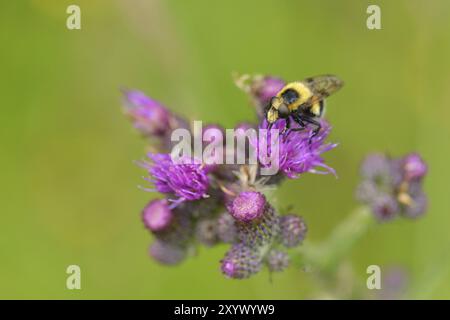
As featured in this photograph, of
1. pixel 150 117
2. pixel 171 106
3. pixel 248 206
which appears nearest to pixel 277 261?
pixel 248 206

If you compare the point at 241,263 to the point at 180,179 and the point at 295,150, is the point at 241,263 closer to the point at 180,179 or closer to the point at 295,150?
the point at 180,179

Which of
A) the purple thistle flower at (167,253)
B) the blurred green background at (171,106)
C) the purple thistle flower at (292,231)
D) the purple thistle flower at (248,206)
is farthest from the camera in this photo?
the blurred green background at (171,106)

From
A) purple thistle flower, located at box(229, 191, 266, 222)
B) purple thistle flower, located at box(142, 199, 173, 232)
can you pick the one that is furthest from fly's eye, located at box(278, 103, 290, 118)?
purple thistle flower, located at box(142, 199, 173, 232)

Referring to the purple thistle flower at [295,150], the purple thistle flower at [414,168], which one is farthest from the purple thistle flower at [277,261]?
the purple thistle flower at [414,168]

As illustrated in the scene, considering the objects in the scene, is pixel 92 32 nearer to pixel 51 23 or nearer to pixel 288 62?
pixel 51 23

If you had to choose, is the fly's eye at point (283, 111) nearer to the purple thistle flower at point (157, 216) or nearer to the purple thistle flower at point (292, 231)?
the purple thistle flower at point (292, 231)

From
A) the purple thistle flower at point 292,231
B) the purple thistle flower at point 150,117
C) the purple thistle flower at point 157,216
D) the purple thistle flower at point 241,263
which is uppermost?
the purple thistle flower at point 150,117

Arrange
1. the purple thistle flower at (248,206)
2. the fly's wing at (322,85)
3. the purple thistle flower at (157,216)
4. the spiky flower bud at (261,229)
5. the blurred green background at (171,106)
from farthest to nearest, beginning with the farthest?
the blurred green background at (171,106) → the purple thistle flower at (157,216) → the fly's wing at (322,85) → the spiky flower bud at (261,229) → the purple thistle flower at (248,206)
